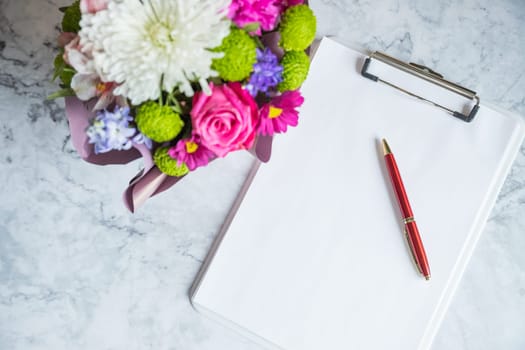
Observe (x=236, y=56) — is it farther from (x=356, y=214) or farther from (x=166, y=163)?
(x=356, y=214)

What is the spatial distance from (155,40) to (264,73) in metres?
0.10

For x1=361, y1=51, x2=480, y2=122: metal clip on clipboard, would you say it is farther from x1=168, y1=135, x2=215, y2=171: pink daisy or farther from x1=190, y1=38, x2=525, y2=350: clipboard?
x1=168, y1=135, x2=215, y2=171: pink daisy

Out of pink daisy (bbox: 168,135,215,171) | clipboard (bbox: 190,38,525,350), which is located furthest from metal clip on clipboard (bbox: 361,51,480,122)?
pink daisy (bbox: 168,135,215,171)

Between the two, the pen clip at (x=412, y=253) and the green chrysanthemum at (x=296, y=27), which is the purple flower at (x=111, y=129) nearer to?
the green chrysanthemum at (x=296, y=27)

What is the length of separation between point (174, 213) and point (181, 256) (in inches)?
2.1

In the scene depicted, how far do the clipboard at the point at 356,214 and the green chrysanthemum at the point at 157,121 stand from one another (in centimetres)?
22

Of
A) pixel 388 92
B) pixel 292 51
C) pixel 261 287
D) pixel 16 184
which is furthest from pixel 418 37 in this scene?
pixel 16 184

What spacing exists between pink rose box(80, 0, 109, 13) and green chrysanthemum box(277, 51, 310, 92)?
0.16 meters

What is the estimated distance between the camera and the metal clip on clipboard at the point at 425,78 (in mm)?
633

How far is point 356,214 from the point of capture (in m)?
0.64

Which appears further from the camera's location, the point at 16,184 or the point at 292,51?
the point at 16,184

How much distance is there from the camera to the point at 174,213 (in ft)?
2.21

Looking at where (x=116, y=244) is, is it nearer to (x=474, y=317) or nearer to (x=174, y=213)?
(x=174, y=213)

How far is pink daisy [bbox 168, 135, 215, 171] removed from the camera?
46cm
